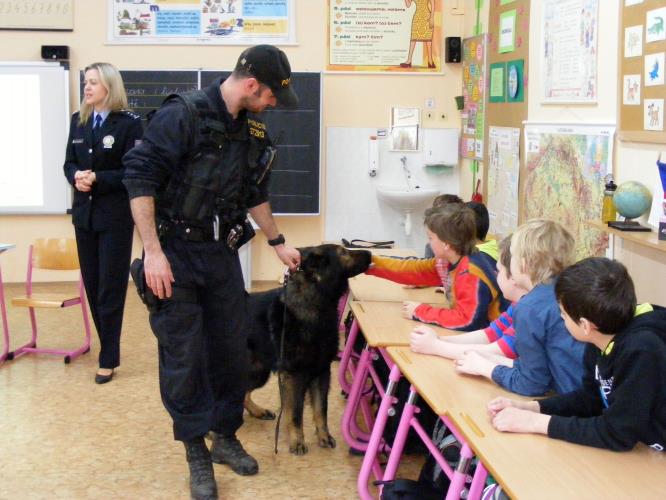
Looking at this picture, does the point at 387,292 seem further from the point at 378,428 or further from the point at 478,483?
the point at 478,483

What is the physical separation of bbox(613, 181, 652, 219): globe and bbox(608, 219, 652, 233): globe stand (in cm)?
3

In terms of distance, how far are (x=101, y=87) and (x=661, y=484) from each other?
3.40m

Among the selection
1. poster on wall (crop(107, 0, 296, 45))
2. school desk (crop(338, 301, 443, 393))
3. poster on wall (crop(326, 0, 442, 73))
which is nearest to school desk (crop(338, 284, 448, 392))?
school desk (crop(338, 301, 443, 393))

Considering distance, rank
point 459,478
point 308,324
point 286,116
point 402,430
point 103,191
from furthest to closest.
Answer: point 286,116, point 103,191, point 308,324, point 402,430, point 459,478

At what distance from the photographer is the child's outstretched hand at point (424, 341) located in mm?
2562

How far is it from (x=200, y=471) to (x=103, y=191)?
5.81 feet

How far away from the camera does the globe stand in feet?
10.6

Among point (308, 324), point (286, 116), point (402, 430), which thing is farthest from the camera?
Answer: point (286, 116)

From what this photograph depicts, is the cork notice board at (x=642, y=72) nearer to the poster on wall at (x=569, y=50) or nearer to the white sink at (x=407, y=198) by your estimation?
the poster on wall at (x=569, y=50)

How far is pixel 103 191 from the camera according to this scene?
4129mm

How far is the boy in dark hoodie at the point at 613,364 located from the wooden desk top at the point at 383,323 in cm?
79

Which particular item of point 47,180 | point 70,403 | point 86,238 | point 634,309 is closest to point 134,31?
point 47,180

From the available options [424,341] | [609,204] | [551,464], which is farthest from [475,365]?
[609,204]

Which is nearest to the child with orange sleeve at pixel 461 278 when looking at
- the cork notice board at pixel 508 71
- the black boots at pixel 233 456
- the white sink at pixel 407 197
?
the black boots at pixel 233 456
